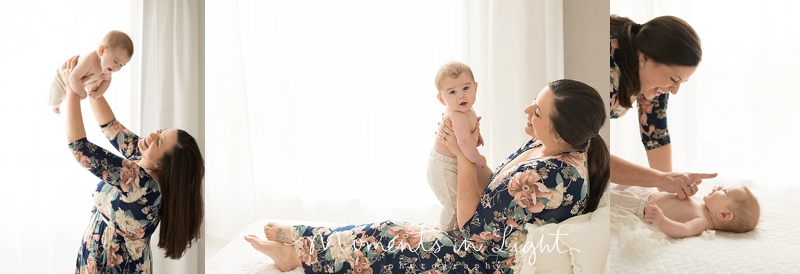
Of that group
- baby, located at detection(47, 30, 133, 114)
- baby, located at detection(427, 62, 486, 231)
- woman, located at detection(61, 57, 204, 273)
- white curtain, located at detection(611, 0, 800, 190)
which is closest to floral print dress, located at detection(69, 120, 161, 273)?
woman, located at detection(61, 57, 204, 273)

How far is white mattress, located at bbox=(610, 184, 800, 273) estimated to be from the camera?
1.08m

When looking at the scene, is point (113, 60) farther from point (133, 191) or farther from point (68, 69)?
point (133, 191)

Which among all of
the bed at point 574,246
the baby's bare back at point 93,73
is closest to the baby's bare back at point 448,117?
the bed at point 574,246

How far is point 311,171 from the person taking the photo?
1594 millimetres

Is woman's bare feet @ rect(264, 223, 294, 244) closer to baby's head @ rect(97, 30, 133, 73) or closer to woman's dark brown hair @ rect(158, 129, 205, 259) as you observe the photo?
woman's dark brown hair @ rect(158, 129, 205, 259)

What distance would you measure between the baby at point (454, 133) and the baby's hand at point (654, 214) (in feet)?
1.26

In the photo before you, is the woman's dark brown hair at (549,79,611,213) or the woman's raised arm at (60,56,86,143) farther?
the woman's raised arm at (60,56,86,143)

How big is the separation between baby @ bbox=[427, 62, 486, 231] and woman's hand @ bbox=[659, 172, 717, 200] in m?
0.41

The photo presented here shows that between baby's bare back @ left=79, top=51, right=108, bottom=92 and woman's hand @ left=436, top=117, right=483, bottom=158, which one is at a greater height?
baby's bare back @ left=79, top=51, right=108, bottom=92

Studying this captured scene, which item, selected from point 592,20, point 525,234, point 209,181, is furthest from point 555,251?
point 209,181

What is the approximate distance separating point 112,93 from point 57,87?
25 cm

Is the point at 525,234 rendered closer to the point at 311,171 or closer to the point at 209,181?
the point at 311,171

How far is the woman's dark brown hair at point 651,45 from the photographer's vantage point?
3.71 ft


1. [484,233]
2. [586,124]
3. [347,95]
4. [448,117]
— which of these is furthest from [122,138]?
[586,124]
